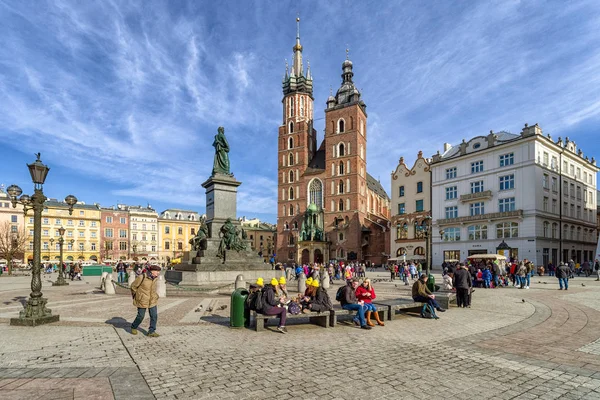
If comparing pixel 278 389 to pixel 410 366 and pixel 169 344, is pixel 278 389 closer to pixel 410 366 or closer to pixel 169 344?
pixel 410 366

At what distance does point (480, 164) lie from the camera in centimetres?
4106

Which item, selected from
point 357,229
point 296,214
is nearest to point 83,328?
point 357,229

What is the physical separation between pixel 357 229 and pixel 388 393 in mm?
56095

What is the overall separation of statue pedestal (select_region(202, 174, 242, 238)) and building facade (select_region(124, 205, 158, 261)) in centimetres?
6399

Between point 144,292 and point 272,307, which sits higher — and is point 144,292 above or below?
above

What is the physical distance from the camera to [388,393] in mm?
4711

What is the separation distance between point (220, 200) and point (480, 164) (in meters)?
32.8

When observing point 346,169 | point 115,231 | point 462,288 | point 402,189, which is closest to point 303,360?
point 462,288

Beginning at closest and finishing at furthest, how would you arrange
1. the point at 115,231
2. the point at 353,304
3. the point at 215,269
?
the point at 353,304 → the point at 215,269 → the point at 115,231

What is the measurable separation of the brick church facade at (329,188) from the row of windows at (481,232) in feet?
48.9

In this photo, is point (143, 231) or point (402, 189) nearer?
point (402, 189)

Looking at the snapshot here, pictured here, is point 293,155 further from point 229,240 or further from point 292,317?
point 292,317

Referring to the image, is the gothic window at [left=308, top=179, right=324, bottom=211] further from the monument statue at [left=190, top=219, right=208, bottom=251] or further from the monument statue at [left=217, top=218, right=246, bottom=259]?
the monument statue at [left=217, top=218, right=246, bottom=259]

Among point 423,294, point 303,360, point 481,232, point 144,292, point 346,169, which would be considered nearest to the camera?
point 303,360
